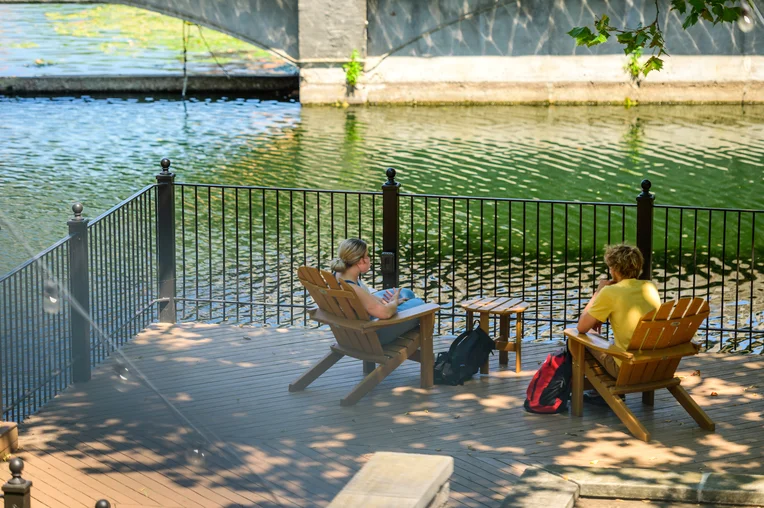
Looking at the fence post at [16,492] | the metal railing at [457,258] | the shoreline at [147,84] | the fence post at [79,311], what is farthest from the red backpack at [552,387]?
the shoreline at [147,84]

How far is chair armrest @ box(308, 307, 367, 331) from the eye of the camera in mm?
7910

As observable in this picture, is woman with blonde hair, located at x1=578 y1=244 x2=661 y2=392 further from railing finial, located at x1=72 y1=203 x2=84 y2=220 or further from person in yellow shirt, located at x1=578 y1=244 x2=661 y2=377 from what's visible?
railing finial, located at x1=72 y1=203 x2=84 y2=220

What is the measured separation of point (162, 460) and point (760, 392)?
438 centimetres

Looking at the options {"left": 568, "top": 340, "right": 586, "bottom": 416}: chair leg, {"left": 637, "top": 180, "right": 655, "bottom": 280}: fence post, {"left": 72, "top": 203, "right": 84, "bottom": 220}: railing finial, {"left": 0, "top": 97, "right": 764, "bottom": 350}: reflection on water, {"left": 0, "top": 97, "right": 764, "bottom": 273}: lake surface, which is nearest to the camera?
{"left": 568, "top": 340, "right": 586, "bottom": 416}: chair leg

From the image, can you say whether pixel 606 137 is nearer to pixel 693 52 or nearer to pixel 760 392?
pixel 693 52

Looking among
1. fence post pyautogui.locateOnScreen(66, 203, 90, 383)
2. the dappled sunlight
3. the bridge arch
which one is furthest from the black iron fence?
the bridge arch

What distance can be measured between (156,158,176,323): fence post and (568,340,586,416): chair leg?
12.8ft

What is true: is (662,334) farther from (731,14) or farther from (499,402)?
(731,14)

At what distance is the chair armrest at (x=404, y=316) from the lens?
7898 millimetres

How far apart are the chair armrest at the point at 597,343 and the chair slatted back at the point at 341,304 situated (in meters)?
1.41

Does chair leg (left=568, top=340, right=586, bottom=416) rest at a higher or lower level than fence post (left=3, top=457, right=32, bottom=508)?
lower

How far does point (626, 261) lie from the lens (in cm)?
752

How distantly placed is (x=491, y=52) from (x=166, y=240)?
20.3m

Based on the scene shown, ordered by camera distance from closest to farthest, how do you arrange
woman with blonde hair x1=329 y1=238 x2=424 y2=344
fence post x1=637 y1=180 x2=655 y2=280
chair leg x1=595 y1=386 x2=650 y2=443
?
chair leg x1=595 y1=386 x2=650 y2=443
woman with blonde hair x1=329 y1=238 x2=424 y2=344
fence post x1=637 y1=180 x2=655 y2=280
